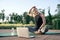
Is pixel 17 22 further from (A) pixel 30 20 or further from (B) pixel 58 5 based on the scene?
(B) pixel 58 5

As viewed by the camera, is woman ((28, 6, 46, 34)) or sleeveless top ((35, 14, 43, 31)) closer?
woman ((28, 6, 46, 34))

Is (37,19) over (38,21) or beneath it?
over

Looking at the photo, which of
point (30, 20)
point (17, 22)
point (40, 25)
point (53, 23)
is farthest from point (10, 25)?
point (40, 25)

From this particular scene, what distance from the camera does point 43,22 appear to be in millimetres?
13492

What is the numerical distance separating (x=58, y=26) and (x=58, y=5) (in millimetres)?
2809

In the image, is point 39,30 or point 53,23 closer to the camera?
point 39,30

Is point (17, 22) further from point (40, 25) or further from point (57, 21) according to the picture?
point (40, 25)

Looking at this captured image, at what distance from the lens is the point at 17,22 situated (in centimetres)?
2434

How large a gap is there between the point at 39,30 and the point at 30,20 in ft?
32.1

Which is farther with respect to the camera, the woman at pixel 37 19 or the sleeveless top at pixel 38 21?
the sleeveless top at pixel 38 21

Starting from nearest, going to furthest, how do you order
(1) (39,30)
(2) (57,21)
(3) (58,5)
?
(1) (39,30) < (2) (57,21) < (3) (58,5)

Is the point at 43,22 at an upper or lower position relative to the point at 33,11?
lower

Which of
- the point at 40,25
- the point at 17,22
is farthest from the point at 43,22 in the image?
the point at 17,22

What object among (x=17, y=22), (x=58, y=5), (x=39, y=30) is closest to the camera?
(x=39, y=30)
